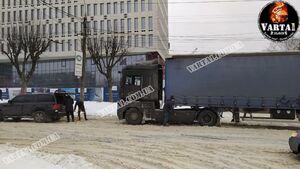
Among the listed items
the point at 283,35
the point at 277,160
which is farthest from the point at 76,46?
the point at 277,160

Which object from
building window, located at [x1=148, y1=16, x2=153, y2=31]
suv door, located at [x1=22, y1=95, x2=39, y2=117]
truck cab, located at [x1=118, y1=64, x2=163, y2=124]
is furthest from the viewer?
building window, located at [x1=148, y1=16, x2=153, y2=31]

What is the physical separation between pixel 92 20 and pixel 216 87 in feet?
211

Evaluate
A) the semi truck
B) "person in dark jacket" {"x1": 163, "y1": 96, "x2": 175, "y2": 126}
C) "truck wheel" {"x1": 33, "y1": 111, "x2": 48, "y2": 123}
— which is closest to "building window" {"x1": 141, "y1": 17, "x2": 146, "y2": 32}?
"truck wheel" {"x1": 33, "y1": 111, "x2": 48, "y2": 123}

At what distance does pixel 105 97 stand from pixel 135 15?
71.1ft

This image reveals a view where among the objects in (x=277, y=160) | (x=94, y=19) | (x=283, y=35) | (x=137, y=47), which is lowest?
(x=277, y=160)

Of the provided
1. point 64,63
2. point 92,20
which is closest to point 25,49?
point 92,20

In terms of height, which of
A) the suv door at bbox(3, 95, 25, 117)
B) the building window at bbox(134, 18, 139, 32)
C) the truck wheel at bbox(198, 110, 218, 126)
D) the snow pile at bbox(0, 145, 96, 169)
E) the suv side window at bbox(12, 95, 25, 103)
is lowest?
the snow pile at bbox(0, 145, 96, 169)

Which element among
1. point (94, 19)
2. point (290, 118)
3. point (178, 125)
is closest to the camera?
point (290, 118)

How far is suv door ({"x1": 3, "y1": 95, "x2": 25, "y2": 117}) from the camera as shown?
79.7 feet

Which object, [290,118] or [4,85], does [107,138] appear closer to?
[290,118]

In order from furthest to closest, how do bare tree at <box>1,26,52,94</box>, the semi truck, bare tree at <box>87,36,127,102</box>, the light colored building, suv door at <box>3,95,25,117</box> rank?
the light colored building → bare tree at <box>87,36,127,102</box> → bare tree at <box>1,26,52,94</box> → suv door at <box>3,95,25,117</box> → the semi truck

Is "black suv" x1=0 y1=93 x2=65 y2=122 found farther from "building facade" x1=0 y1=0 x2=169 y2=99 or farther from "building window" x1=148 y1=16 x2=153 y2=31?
"building window" x1=148 y1=16 x2=153 y2=31

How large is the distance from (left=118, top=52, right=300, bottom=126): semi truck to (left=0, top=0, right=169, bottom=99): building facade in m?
53.1

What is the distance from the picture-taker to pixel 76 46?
83.4 metres
